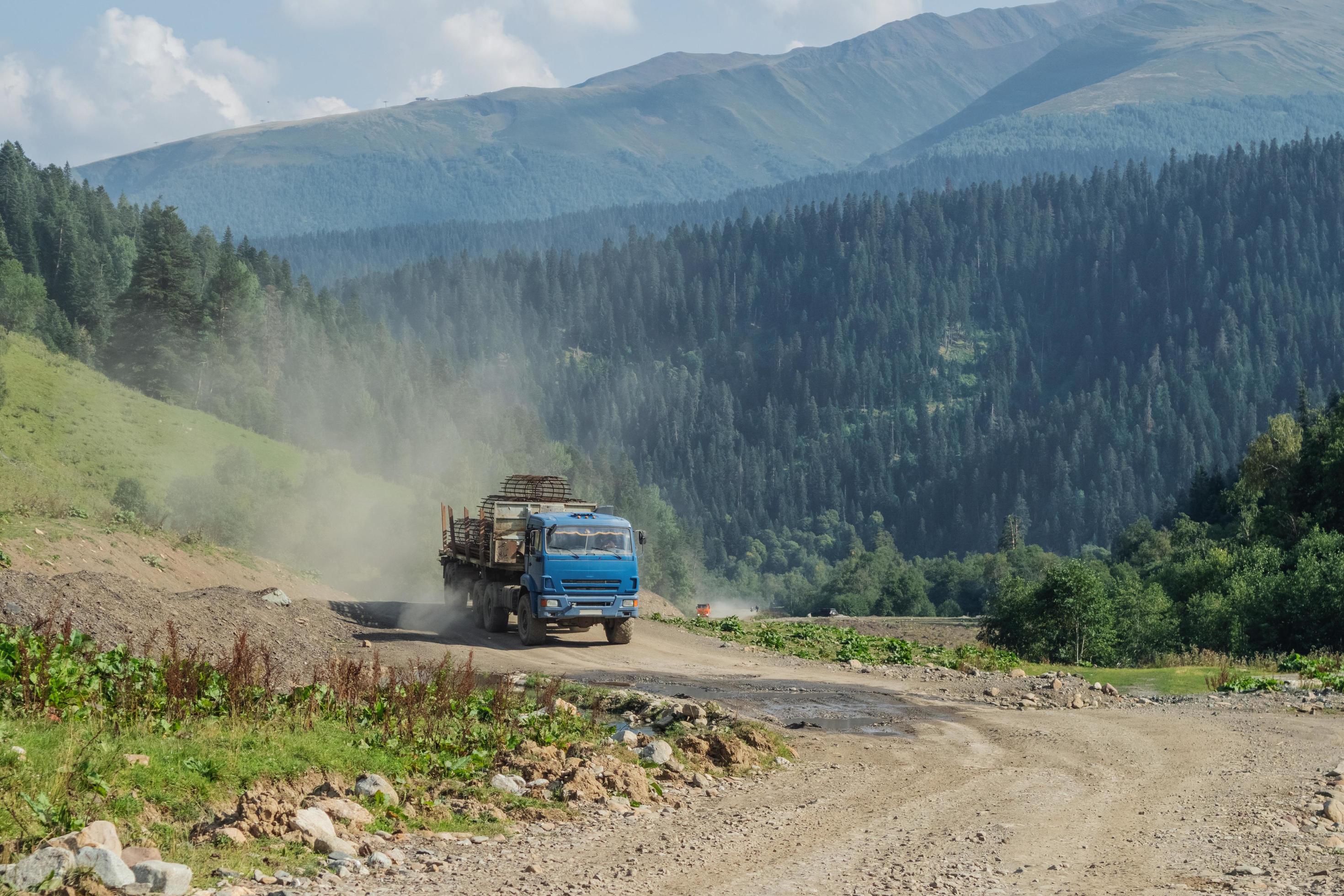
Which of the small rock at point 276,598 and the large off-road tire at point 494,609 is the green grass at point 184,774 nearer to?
the small rock at point 276,598

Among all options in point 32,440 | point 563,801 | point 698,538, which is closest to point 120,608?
point 563,801

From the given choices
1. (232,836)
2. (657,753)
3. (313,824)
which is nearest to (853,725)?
(657,753)

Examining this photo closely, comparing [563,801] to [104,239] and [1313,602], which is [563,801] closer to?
[1313,602]

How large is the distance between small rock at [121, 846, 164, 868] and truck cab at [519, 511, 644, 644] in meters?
21.9

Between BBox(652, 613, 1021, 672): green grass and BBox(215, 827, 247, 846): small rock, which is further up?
BBox(215, 827, 247, 846): small rock

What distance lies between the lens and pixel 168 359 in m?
110

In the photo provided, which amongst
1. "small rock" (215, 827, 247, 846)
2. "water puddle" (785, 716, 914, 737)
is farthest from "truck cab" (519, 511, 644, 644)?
"small rock" (215, 827, 247, 846)

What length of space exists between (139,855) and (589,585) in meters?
22.6

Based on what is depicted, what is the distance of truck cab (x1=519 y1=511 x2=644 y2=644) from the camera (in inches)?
1273

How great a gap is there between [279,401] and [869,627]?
221ft

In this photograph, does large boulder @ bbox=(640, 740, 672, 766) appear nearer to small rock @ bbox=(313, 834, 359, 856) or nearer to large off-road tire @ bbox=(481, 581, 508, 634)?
small rock @ bbox=(313, 834, 359, 856)

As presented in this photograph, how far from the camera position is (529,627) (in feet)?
108

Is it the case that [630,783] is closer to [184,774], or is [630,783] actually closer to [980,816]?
[980,816]

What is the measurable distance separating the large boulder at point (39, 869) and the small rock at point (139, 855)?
583 millimetres
